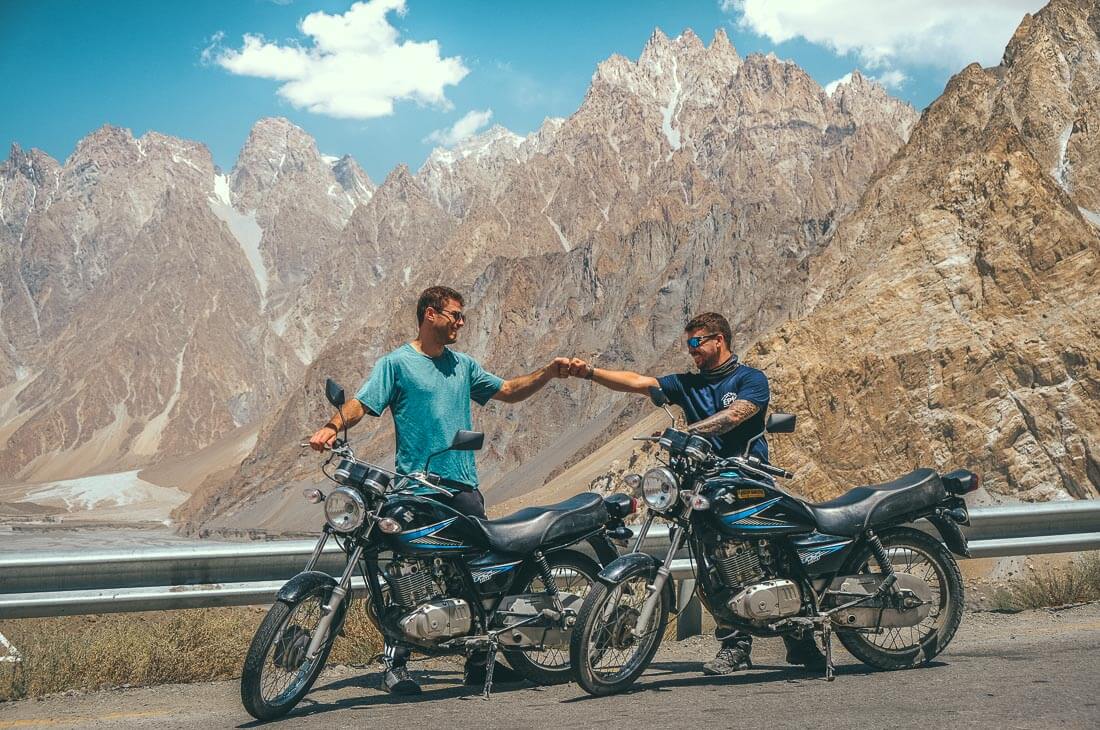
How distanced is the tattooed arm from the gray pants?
44.7 inches

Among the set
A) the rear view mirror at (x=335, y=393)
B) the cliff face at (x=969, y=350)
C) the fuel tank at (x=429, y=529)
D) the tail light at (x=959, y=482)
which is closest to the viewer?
the rear view mirror at (x=335, y=393)

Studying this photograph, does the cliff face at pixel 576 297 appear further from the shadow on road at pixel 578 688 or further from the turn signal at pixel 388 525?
the turn signal at pixel 388 525

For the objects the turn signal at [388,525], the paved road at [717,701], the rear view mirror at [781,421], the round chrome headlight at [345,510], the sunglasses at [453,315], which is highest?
the sunglasses at [453,315]

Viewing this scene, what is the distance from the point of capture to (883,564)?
589 centimetres

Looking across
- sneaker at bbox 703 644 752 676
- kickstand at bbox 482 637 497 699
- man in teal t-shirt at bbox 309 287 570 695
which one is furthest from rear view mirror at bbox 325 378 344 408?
sneaker at bbox 703 644 752 676

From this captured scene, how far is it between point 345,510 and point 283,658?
2.37ft

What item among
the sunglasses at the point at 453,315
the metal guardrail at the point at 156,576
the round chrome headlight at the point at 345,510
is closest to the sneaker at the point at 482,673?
the metal guardrail at the point at 156,576

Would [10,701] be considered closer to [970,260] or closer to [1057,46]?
[970,260]

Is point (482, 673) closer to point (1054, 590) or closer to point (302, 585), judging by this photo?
point (302, 585)

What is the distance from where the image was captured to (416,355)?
19.8ft

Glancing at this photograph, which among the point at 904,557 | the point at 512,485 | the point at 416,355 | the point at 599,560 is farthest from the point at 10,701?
the point at 512,485

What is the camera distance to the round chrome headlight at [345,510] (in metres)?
5.20

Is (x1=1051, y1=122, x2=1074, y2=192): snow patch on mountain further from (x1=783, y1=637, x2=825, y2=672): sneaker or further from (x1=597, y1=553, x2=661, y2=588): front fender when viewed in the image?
(x1=597, y1=553, x2=661, y2=588): front fender

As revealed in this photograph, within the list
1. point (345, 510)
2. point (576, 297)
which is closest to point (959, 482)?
point (345, 510)
